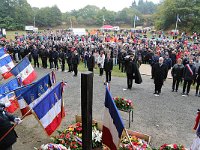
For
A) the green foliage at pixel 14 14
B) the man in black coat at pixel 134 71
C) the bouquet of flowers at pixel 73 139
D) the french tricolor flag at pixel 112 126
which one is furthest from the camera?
the green foliage at pixel 14 14

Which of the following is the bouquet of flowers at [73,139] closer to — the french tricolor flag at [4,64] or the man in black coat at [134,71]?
the french tricolor flag at [4,64]

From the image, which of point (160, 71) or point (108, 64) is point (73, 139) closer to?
point (160, 71)

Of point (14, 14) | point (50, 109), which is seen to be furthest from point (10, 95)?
point (14, 14)

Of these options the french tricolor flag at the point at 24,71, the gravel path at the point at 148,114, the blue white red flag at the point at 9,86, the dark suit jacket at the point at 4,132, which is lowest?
the gravel path at the point at 148,114

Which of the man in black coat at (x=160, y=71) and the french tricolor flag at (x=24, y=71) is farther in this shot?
the man in black coat at (x=160, y=71)

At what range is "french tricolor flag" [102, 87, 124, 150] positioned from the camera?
473 centimetres

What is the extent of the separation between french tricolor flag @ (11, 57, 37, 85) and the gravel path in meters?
1.64

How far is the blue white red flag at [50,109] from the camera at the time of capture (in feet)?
19.4

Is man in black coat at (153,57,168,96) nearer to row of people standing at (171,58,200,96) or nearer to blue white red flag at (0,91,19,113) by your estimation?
row of people standing at (171,58,200,96)

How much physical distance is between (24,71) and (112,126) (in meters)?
5.88

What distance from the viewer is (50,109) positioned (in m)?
6.26

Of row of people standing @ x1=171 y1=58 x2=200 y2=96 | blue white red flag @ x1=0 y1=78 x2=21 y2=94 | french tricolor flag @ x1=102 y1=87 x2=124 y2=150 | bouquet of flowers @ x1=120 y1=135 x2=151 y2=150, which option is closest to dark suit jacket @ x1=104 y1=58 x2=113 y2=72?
row of people standing @ x1=171 y1=58 x2=200 y2=96

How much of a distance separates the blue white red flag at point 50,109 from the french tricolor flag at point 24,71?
3.34 meters

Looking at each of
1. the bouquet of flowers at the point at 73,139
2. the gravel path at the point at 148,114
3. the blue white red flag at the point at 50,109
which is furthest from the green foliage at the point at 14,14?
the bouquet of flowers at the point at 73,139
